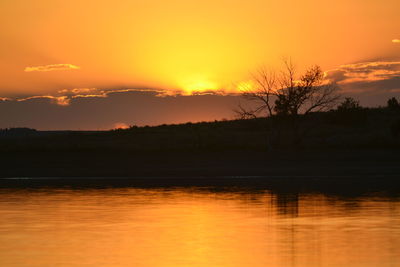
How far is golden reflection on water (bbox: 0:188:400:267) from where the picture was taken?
13109mm

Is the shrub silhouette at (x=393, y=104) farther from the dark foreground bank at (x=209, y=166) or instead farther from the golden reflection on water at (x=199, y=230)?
the golden reflection on water at (x=199, y=230)

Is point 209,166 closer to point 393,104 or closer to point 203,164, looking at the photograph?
point 203,164

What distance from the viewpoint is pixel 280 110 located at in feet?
207

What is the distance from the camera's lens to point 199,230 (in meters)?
16.7

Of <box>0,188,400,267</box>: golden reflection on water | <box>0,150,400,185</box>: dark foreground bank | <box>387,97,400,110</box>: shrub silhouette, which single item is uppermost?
<box>387,97,400,110</box>: shrub silhouette

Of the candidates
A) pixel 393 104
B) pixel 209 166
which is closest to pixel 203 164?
pixel 209 166

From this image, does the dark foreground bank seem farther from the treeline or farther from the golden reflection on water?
the golden reflection on water

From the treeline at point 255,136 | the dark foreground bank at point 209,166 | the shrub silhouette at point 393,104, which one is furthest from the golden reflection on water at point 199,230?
the shrub silhouette at point 393,104

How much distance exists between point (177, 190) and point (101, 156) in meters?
24.4

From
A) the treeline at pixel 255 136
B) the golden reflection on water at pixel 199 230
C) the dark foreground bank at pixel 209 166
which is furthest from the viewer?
the treeline at pixel 255 136

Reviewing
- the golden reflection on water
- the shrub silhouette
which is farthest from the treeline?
the golden reflection on water

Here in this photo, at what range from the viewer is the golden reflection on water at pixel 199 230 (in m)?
13.1

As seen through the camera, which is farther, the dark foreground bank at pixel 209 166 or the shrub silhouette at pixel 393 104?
the shrub silhouette at pixel 393 104

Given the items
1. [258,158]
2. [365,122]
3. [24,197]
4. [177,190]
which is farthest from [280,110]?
[24,197]
